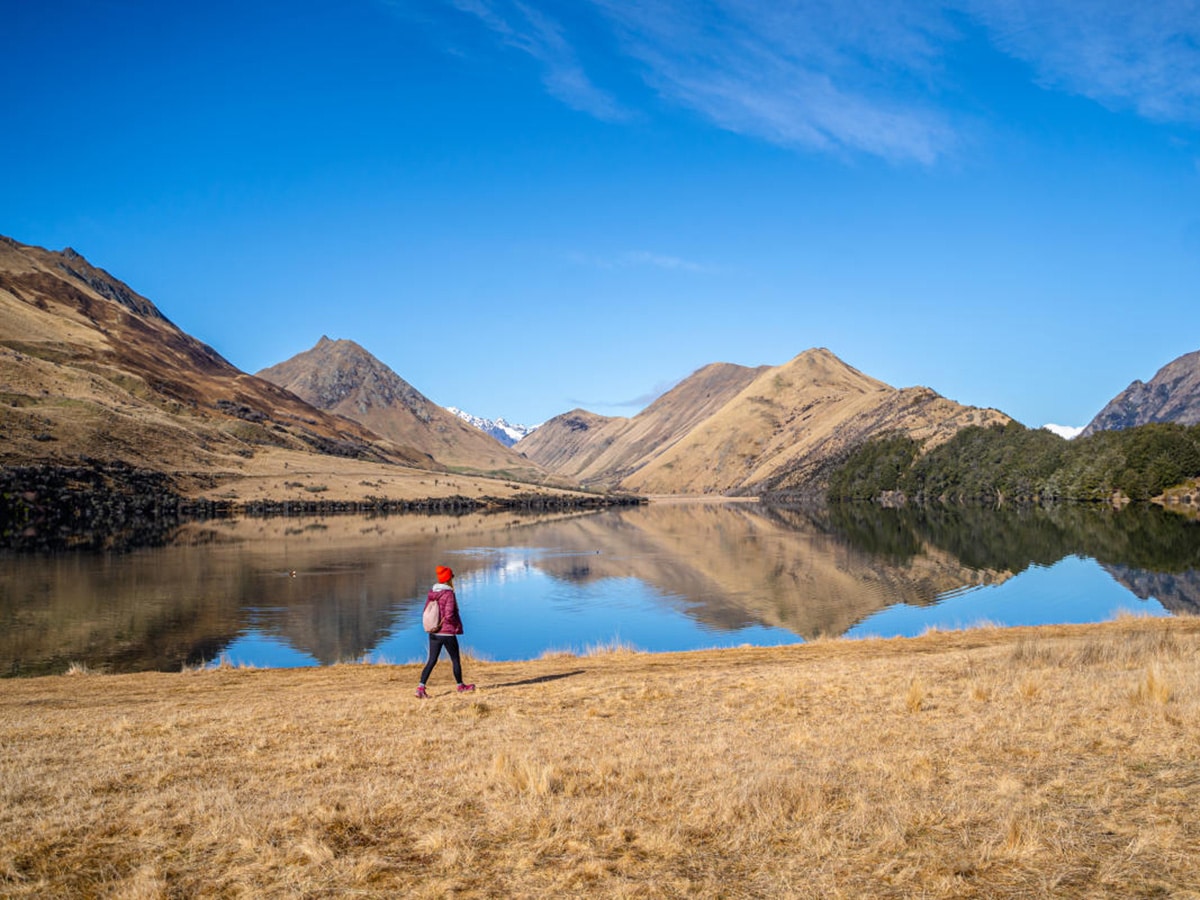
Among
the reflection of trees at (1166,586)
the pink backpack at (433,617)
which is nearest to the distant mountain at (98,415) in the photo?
the pink backpack at (433,617)

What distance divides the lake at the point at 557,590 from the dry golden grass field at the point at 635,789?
44.7ft

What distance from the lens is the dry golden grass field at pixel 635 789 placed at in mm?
7641

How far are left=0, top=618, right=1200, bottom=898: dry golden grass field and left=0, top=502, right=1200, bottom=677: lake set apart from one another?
13.6m

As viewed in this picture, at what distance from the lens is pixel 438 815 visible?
931 centimetres

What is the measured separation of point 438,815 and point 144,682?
15.4m

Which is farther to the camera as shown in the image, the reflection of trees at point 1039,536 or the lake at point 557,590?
the reflection of trees at point 1039,536

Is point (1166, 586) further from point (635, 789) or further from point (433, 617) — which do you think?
point (635, 789)

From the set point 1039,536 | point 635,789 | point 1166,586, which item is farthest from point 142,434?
point 635,789

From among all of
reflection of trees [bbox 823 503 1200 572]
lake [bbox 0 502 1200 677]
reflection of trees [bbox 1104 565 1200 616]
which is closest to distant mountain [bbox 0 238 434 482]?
lake [bbox 0 502 1200 677]

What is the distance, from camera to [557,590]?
4881 cm

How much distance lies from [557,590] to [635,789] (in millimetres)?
39053

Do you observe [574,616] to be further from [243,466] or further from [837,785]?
[243,466]

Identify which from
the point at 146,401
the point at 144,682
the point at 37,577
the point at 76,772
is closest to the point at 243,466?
the point at 146,401

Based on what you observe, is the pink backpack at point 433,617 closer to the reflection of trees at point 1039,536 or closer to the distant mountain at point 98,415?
the reflection of trees at point 1039,536
